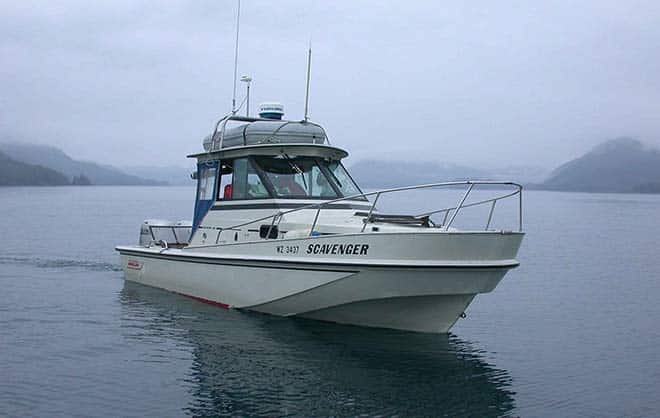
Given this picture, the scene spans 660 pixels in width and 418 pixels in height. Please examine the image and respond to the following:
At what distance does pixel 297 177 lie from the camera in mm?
13539

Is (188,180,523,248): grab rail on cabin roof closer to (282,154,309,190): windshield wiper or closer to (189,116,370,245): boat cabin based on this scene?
(189,116,370,245): boat cabin

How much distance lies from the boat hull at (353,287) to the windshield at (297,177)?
1.66 m

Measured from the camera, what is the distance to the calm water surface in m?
8.84

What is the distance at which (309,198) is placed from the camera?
13297 millimetres

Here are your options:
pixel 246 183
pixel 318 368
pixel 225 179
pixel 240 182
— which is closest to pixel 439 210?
pixel 318 368

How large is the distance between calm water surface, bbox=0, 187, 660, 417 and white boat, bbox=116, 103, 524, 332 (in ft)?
1.55

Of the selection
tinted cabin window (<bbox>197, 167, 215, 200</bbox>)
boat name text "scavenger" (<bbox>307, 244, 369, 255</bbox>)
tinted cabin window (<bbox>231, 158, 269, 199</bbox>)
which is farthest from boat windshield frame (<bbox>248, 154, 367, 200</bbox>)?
boat name text "scavenger" (<bbox>307, 244, 369, 255</bbox>)

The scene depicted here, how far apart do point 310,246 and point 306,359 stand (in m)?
1.72

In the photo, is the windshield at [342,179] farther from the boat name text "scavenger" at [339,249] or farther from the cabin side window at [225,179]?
the boat name text "scavenger" at [339,249]

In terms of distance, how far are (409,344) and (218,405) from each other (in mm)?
3682

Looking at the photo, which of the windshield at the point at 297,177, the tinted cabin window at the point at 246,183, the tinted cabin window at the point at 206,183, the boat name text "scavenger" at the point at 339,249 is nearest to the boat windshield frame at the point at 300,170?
the windshield at the point at 297,177

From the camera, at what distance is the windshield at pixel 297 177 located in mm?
13391

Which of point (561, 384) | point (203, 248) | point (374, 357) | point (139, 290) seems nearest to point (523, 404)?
point (561, 384)

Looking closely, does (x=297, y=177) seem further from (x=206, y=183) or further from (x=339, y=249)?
(x=339, y=249)
